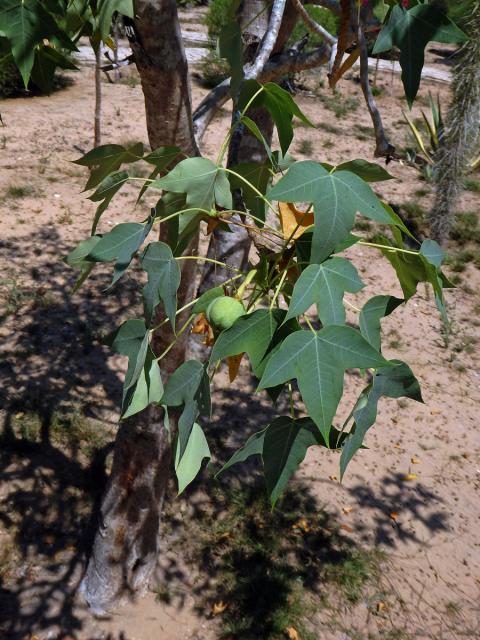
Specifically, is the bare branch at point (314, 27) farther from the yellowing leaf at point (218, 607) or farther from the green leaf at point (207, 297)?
the yellowing leaf at point (218, 607)

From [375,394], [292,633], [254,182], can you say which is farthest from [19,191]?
[375,394]

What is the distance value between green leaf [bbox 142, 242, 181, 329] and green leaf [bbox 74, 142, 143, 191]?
1.21ft

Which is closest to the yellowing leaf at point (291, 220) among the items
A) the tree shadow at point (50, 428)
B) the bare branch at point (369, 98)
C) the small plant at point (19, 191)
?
the bare branch at point (369, 98)

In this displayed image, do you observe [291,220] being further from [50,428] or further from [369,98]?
[50,428]

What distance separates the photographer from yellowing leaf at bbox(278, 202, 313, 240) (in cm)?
116

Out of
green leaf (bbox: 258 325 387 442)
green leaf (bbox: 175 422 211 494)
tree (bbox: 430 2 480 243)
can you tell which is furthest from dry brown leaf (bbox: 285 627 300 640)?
tree (bbox: 430 2 480 243)

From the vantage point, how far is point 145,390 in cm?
120

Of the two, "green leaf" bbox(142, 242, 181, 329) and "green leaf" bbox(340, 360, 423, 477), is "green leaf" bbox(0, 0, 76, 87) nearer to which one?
"green leaf" bbox(142, 242, 181, 329)

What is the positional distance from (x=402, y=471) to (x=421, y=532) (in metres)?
0.42

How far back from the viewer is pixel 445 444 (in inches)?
145

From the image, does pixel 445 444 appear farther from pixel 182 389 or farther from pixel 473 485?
pixel 182 389

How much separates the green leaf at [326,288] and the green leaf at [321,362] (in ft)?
0.09

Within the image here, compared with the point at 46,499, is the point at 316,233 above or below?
above

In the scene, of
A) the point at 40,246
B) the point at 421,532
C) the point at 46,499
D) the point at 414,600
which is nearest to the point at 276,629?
the point at 414,600
